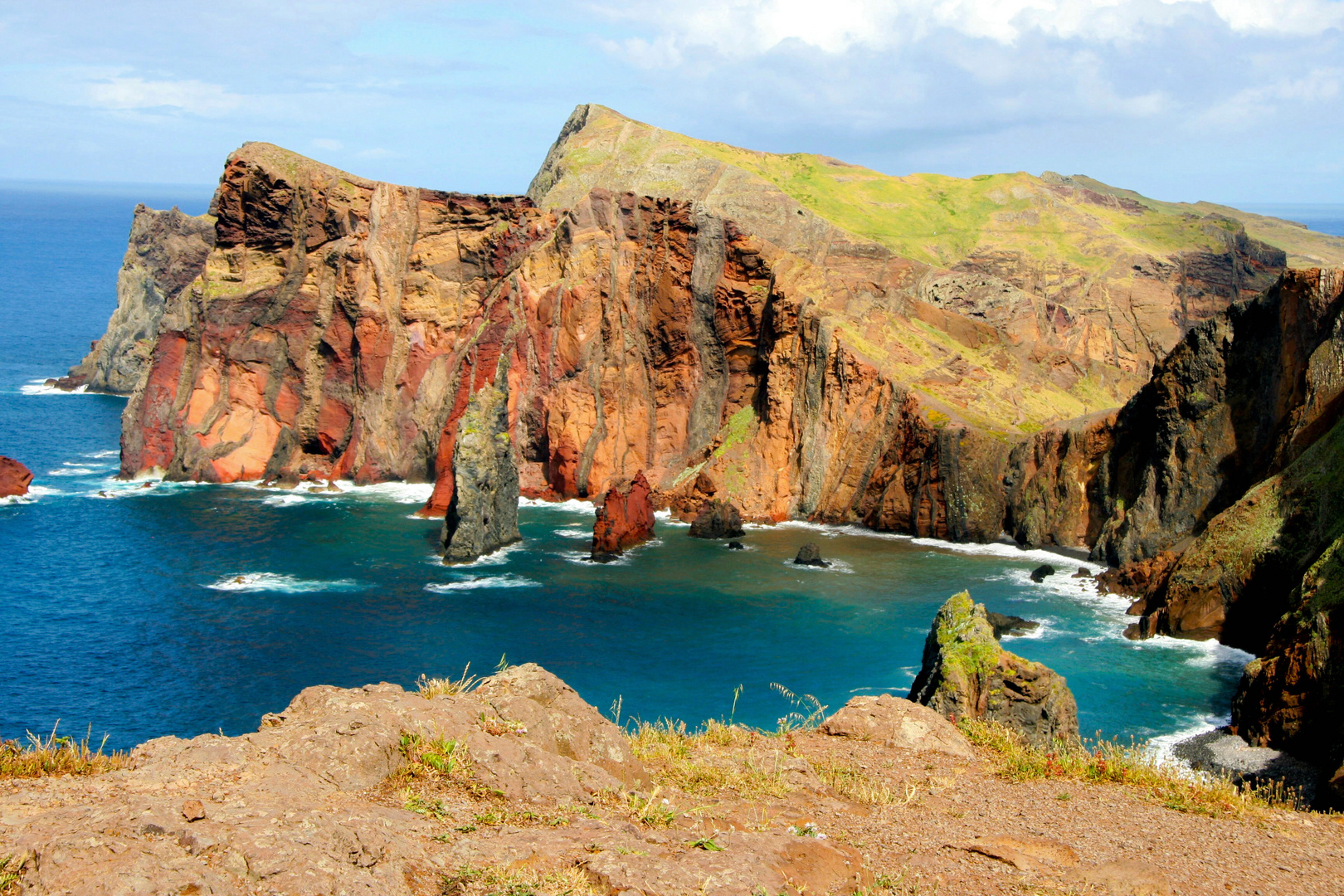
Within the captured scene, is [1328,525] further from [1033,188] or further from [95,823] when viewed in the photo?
[1033,188]

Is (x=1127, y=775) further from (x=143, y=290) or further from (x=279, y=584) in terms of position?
(x=143, y=290)

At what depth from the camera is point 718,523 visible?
7331 centimetres

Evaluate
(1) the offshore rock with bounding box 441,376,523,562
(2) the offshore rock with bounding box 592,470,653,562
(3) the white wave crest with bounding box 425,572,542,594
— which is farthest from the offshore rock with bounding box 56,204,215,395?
(3) the white wave crest with bounding box 425,572,542,594

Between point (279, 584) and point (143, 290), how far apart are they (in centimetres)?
9395

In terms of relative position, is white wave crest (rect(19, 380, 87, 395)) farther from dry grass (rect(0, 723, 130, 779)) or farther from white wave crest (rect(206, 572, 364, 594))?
dry grass (rect(0, 723, 130, 779))

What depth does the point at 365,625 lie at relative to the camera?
53.5 metres

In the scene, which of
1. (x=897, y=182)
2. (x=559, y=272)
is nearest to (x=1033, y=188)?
(x=897, y=182)

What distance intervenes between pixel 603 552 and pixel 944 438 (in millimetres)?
25265

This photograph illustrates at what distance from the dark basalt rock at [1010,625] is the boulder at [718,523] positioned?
78.8 ft

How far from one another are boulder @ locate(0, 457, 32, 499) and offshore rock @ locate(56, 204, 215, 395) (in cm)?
4766

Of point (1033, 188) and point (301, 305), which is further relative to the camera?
point (1033, 188)

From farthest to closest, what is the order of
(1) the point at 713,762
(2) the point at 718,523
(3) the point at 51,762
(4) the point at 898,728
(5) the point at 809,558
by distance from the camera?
(2) the point at 718,523 → (5) the point at 809,558 → (4) the point at 898,728 → (1) the point at 713,762 → (3) the point at 51,762

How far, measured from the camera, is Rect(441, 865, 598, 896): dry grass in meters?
10.9

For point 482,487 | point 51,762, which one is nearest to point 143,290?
point 482,487
